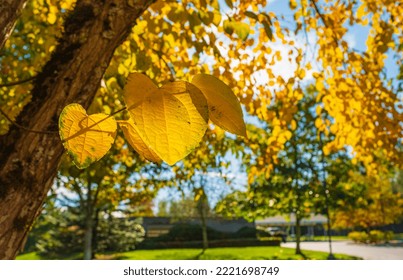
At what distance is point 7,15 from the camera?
881 millimetres

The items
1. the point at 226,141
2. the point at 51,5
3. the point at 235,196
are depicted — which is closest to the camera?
the point at 51,5

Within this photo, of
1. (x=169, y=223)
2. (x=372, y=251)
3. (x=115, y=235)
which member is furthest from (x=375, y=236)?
(x=115, y=235)

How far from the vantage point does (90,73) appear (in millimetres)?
1118

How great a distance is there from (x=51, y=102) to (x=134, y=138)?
0.69 metres

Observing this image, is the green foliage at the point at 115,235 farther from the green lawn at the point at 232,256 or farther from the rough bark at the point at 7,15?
the rough bark at the point at 7,15

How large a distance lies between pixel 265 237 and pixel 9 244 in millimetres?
28969

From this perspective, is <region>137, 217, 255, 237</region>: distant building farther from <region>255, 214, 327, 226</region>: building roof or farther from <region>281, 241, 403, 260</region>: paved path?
<region>281, 241, 403, 260</region>: paved path

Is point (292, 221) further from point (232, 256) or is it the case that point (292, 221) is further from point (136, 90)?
point (136, 90)

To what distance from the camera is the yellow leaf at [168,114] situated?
379 millimetres

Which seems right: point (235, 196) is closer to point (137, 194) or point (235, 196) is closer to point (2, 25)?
point (137, 194)

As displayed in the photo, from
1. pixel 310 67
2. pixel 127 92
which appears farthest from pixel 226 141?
pixel 127 92

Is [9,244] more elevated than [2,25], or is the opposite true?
[2,25]

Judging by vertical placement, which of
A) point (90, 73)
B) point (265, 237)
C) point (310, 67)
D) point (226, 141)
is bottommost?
point (265, 237)

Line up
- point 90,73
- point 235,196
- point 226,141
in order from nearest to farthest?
point 90,73 → point 226,141 → point 235,196
